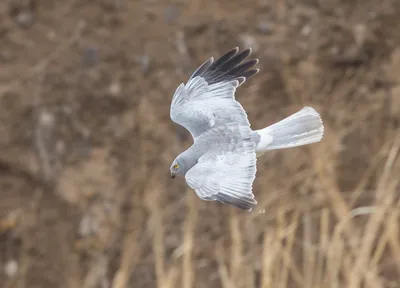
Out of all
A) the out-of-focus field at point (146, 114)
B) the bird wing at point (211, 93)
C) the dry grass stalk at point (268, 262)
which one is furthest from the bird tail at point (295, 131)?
the out-of-focus field at point (146, 114)

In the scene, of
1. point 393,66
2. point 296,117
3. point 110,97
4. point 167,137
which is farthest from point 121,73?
point 296,117

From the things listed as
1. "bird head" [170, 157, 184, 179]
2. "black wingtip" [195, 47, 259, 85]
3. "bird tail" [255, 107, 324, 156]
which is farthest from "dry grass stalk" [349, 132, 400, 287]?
"bird head" [170, 157, 184, 179]

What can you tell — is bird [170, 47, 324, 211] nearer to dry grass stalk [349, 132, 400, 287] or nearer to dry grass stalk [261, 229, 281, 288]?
dry grass stalk [349, 132, 400, 287]

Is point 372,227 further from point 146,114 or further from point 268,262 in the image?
point 146,114

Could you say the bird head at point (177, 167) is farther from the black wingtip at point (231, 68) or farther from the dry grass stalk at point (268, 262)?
the dry grass stalk at point (268, 262)

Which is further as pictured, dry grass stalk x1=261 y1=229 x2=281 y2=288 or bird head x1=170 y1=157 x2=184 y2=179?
dry grass stalk x1=261 y1=229 x2=281 y2=288
